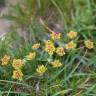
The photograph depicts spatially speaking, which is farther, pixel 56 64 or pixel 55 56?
pixel 55 56

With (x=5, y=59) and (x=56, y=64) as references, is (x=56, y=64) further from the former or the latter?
(x=5, y=59)

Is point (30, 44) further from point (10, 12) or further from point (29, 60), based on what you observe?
point (10, 12)

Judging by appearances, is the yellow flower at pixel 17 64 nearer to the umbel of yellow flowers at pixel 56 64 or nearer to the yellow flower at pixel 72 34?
the umbel of yellow flowers at pixel 56 64

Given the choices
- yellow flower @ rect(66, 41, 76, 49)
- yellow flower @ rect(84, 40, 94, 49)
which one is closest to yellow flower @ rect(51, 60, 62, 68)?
yellow flower @ rect(66, 41, 76, 49)

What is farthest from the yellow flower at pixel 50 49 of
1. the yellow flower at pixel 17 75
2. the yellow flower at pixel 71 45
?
the yellow flower at pixel 17 75

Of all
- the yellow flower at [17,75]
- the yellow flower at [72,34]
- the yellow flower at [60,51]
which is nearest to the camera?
the yellow flower at [17,75]

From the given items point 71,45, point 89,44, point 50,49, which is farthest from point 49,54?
→ point 89,44

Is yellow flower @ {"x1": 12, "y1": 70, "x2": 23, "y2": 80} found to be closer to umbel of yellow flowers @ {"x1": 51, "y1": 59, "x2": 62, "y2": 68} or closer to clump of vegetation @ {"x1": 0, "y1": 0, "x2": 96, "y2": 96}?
clump of vegetation @ {"x1": 0, "y1": 0, "x2": 96, "y2": 96}

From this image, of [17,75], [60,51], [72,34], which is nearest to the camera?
[17,75]
